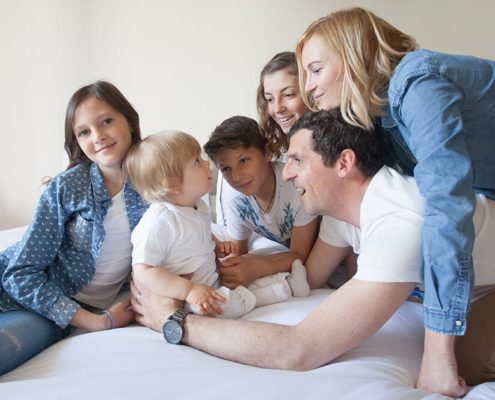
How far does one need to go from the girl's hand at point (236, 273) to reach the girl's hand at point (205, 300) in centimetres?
17

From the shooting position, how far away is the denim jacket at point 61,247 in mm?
1202

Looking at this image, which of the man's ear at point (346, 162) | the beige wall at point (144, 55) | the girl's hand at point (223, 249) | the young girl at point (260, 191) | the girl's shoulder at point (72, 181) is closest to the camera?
the man's ear at point (346, 162)

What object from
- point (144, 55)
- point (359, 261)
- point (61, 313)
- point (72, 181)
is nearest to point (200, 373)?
point (359, 261)

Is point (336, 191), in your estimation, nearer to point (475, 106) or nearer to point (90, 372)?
point (475, 106)

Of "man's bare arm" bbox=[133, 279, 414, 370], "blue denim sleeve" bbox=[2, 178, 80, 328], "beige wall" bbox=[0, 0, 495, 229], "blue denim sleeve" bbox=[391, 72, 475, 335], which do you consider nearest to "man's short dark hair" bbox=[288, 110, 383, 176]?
"blue denim sleeve" bbox=[391, 72, 475, 335]

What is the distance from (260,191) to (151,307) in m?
0.60

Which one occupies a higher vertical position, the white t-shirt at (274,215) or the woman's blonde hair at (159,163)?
the woman's blonde hair at (159,163)

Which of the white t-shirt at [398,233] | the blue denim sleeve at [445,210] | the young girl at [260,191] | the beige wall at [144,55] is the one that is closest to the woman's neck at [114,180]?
the young girl at [260,191]

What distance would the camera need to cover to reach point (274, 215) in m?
1.53

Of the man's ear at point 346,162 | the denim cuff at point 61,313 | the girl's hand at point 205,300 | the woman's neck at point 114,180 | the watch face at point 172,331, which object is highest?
the man's ear at point 346,162

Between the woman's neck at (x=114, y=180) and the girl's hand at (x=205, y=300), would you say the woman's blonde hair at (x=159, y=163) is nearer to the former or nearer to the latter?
the woman's neck at (x=114, y=180)

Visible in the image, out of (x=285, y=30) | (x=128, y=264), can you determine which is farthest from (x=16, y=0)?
(x=128, y=264)

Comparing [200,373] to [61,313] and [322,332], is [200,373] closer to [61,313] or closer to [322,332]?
[322,332]

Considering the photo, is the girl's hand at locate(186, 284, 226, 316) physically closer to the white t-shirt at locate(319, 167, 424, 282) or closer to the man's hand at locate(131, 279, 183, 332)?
the man's hand at locate(131, 279, 183, 332)
